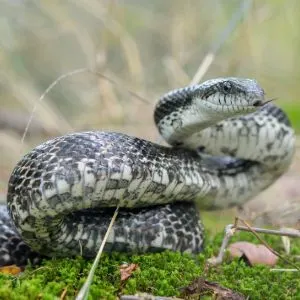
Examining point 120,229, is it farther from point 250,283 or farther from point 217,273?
point 250,283

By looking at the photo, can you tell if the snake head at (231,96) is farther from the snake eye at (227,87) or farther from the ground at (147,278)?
the ground at (147,278)

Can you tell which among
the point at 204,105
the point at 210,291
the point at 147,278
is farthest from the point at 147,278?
the point at 204,105

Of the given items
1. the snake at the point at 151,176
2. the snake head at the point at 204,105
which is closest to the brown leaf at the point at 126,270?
the snake at the point at 151,176

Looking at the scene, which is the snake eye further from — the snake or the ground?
the ground

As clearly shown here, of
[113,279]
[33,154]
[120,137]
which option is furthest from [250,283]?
[33,154]

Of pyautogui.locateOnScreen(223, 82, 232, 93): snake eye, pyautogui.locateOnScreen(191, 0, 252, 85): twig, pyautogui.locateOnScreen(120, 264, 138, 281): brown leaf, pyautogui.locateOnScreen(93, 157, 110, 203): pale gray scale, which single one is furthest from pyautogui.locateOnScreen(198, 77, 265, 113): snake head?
pyautogui.locateOnScreen(191, 0, 252, 85): twig
